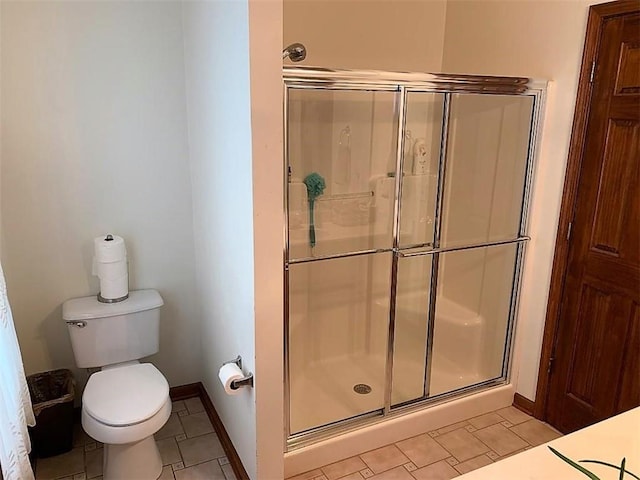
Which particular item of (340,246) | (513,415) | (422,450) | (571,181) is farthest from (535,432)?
(340,246)

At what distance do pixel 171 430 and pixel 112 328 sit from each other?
2.05 feet

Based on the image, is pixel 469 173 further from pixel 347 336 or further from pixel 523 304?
pixel 347 336

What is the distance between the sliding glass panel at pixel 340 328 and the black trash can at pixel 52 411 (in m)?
1.07

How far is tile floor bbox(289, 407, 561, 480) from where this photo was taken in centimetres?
228

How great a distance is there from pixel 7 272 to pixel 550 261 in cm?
260

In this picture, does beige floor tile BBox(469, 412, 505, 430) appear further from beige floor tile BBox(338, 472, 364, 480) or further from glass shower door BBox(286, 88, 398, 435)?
beige floor tile BBox(338, 472, 364, 480)

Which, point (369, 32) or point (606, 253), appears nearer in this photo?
point (606, 253)

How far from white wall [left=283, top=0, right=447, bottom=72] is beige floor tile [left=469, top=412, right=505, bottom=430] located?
1987mm

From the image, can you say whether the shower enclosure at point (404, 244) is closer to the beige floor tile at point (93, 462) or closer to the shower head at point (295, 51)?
the shower head at point (295, 51)

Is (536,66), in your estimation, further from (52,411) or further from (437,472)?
(52,411)

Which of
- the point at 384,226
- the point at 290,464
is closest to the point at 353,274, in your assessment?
the point at 384,226

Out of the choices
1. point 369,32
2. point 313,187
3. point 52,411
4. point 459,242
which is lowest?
point 52,411

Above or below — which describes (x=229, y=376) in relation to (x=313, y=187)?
below

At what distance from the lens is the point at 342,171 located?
113 inches
